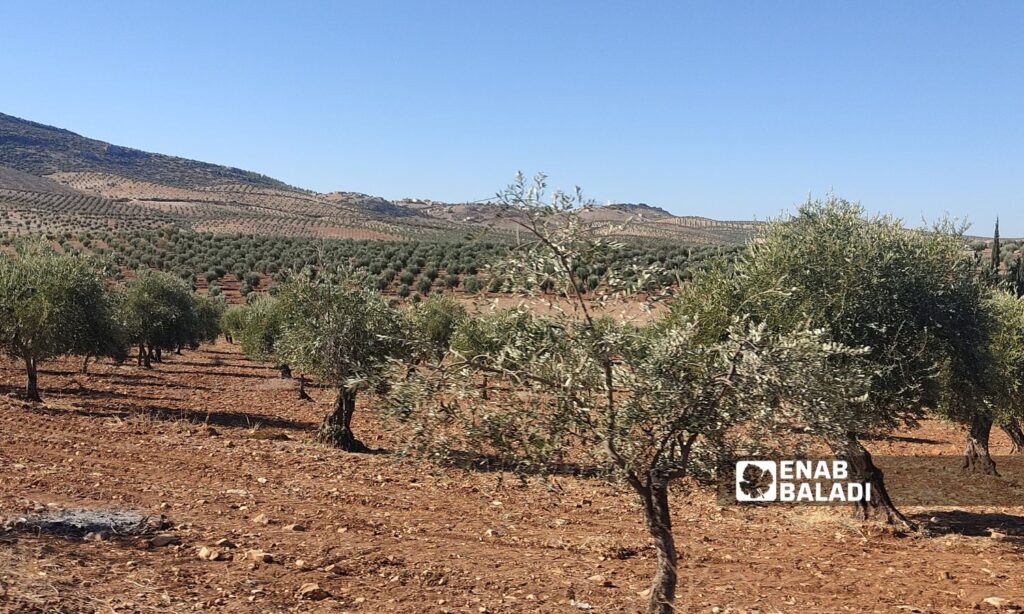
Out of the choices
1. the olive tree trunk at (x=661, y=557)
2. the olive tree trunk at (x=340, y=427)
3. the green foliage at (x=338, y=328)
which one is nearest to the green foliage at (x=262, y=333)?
the green foliage at (x=338, y=328)

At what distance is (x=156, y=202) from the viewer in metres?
134

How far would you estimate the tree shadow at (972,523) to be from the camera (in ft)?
46.6

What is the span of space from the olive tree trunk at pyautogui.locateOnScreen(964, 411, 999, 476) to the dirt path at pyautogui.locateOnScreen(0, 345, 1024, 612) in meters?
4.21

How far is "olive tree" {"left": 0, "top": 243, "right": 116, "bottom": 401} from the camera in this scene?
21266mm

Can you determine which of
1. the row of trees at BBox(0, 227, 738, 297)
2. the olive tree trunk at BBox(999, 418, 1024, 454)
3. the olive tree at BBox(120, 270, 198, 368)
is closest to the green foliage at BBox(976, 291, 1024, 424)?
the olive tree trunk at BBox(999, 418, 1024, 454)

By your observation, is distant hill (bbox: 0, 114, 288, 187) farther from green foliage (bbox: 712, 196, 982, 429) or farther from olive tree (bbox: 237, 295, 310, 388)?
green foliage (bbox: 712, 196, 982, 429)

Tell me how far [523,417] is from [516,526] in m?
6.56

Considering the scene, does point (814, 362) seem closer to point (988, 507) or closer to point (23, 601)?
point (23, 601)

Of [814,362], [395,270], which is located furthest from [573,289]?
[395,270]

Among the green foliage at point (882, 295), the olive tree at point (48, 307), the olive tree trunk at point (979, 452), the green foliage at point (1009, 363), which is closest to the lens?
the green foliage at point (882, 295)

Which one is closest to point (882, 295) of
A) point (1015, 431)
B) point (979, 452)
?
→ point (979, 452)

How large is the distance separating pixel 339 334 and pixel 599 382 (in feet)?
43.2

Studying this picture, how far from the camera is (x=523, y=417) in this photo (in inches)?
265

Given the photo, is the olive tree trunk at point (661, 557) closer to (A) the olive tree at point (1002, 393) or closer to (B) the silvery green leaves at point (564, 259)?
(B) the silvery green leaves at point (564, 259)
